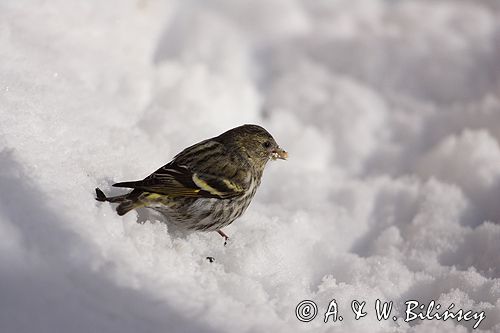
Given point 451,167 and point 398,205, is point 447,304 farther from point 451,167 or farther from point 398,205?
point 451,167

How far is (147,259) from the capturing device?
8.93 feet

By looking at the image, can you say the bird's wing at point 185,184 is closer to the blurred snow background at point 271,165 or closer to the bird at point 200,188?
the bird at point 200,188

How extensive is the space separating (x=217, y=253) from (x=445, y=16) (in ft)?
13.8

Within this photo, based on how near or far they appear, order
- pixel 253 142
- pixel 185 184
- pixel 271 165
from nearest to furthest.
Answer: pixel 185 184 < pixel 253 142 < pixel 271 165

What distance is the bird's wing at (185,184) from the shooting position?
2.93m

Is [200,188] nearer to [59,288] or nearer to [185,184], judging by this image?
[185,184]

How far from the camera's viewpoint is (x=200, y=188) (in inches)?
119

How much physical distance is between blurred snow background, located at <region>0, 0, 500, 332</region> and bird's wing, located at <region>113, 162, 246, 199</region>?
0.64ft

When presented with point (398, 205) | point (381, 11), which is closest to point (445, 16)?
point (381, 11)

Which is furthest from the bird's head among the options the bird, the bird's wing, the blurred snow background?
the blurred snow background

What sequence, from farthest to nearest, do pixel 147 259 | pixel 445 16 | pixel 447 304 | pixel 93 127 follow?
pixel 445 16, pixel 93 127, pixel 447 304, pixel 147 259

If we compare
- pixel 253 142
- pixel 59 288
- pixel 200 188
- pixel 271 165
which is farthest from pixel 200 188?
pixel 271 165

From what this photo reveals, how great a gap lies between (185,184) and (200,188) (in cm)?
8

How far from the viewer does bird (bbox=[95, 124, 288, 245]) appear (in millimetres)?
2903
